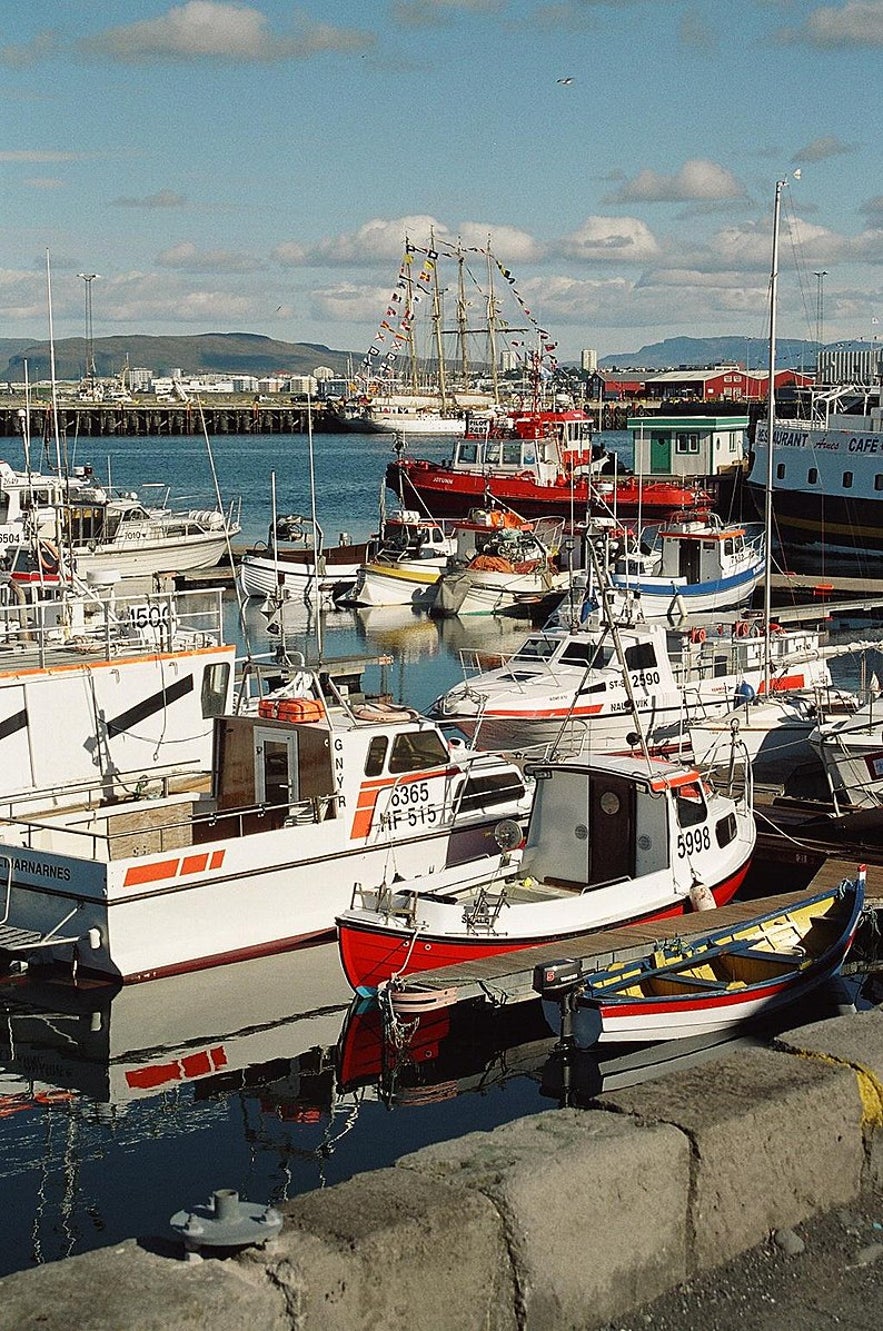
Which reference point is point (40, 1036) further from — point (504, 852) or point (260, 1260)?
point (260, 1260)

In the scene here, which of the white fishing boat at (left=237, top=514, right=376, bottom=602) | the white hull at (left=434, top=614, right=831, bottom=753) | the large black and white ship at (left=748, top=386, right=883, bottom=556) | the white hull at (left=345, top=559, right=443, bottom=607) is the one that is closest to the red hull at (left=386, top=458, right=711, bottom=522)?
the large black and white ship at (left=748, top=386, right=883, bottom=556)

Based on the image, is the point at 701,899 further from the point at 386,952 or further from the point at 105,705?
the point at 105,705

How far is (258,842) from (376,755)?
182 cm

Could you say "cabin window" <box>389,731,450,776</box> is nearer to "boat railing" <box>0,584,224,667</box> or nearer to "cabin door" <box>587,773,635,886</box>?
"cabin door" <box>587,773,635,886</box>

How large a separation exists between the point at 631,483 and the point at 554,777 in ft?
139

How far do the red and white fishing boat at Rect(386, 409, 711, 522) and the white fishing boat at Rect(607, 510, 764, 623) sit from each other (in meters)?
10.9

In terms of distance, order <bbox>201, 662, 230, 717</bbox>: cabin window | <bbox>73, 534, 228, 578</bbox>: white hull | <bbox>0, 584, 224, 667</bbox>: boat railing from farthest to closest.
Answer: <bbox>73, 534, 228, 578</bbox>: white hull → <bbox>201, 662, 230, 717</bbox>: cabin window → <bbox>0, 584, 224, 667</bbox>: boat railing

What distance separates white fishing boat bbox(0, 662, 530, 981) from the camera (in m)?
15.1

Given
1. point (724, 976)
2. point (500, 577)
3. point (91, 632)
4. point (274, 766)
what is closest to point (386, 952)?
point (724, 976)

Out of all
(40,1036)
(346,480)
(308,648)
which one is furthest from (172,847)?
(346,480)

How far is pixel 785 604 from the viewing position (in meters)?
43.2

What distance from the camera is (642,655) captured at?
79.7 ft

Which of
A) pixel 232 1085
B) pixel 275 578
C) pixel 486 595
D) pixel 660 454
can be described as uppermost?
pixel 660 454

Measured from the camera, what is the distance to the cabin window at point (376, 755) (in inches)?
664
